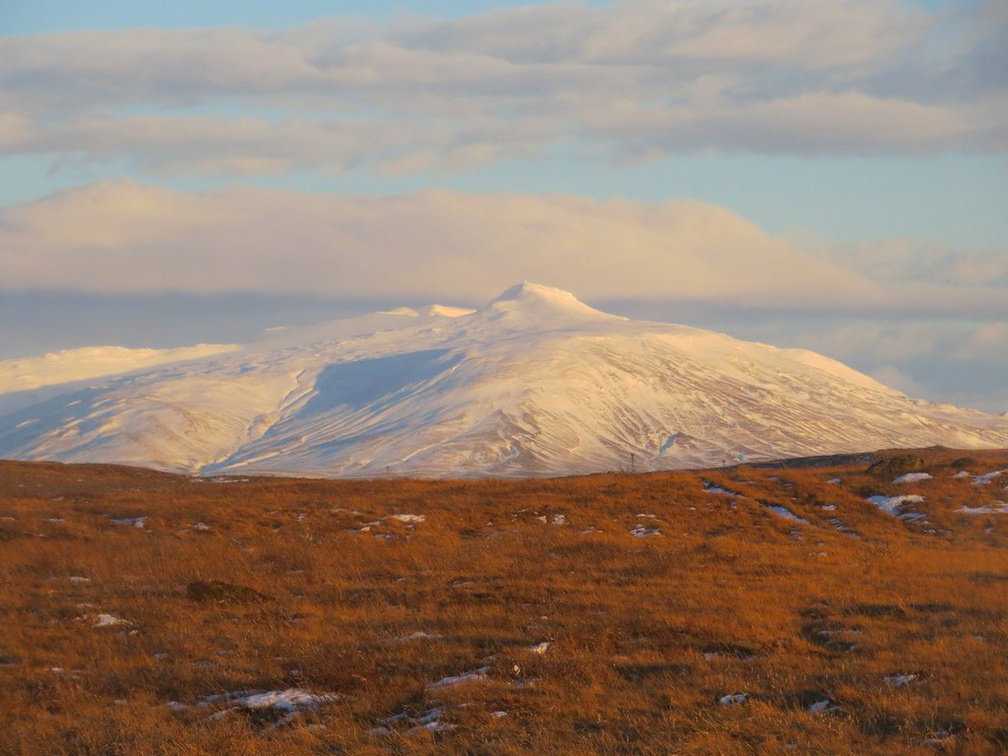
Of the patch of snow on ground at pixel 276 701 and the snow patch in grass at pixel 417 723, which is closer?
the snow patch in grass at pixel 417 723

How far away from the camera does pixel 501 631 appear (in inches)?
757

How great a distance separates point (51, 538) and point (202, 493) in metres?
18.1

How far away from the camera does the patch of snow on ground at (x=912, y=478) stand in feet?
150

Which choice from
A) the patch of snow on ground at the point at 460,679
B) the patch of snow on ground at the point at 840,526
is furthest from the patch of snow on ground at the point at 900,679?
the patch of snow on ground at the point at 840,526

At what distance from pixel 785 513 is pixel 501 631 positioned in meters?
25.0

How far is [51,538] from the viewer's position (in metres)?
34.4

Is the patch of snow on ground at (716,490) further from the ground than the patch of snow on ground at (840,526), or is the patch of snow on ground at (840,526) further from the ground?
the patch of snow on ground at (716,490)

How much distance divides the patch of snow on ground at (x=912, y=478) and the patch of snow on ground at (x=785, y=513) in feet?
24.9

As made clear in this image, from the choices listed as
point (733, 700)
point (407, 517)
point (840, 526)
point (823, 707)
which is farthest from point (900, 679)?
point (407, 517)

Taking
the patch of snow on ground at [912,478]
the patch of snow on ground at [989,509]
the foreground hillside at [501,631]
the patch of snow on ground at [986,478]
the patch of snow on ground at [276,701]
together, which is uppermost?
the patch of snow on ground at [276,701]

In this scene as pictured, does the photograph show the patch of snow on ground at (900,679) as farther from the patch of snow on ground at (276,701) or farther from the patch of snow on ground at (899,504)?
the patch of snow on ground at (899,504)

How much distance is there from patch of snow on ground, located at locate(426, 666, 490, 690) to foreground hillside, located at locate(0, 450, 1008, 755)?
2.5 inches

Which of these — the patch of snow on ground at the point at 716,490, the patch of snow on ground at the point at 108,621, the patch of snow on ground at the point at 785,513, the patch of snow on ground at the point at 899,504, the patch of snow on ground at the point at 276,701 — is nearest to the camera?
the patch of snow on ground at the point at 276,701

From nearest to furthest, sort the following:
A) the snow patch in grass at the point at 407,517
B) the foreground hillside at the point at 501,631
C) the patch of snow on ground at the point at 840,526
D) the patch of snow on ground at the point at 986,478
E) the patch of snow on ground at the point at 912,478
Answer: the foreground hillside at the point at 501,631 → the patch of snow on ground at the point at 840,526 → the snow patch in grass at the point at 407,517 → the patch of snow on ground at the point at 986,478 → the patch of snow on ground at the point at 912,478
